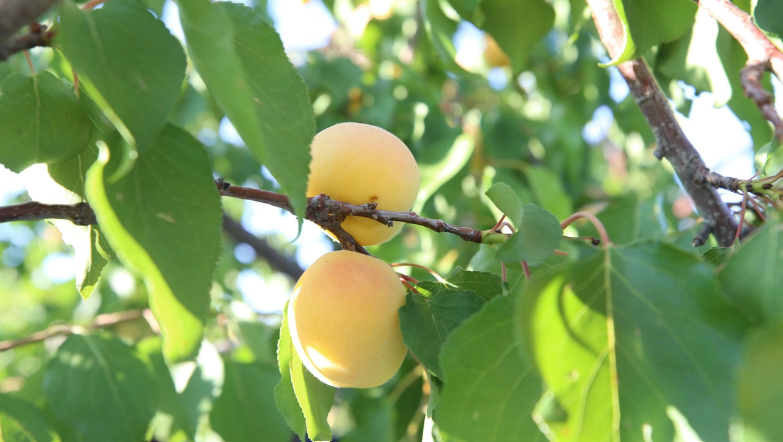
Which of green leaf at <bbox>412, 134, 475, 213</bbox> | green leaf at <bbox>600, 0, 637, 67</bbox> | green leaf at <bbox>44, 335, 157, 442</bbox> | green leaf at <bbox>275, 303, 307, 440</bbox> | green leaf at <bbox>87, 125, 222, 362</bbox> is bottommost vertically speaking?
green leaf at <bbox>44, 335, 157, 442</bbox>

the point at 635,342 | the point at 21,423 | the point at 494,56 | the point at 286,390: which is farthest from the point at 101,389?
the point at 494,56

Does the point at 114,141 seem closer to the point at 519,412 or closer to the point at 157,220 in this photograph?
the point at 157,220

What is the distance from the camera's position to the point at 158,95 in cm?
44

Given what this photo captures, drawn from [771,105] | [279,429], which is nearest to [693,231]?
[771,105]

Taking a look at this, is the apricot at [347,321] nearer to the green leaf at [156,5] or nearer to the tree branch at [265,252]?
the green leaf at [156,5]

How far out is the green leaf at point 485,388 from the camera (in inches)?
17.6

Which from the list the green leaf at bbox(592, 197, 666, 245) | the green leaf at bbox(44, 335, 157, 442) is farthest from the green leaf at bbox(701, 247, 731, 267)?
the green leaf at bbox(44, 335, 157, 442)

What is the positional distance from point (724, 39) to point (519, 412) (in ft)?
2.17

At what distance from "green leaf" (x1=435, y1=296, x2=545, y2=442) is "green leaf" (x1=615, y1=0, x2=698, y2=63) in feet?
1.50

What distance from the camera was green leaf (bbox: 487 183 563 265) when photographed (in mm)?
483

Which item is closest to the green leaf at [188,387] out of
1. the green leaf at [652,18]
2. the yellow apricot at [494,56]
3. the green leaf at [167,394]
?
the green leaf at [167,394]

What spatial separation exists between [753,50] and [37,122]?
0.74 meters

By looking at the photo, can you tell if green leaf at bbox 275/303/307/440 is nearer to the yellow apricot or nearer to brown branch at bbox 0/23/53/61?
brown branch at bbox 0/23/53/61

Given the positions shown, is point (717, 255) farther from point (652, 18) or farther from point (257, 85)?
point (257, 85)
